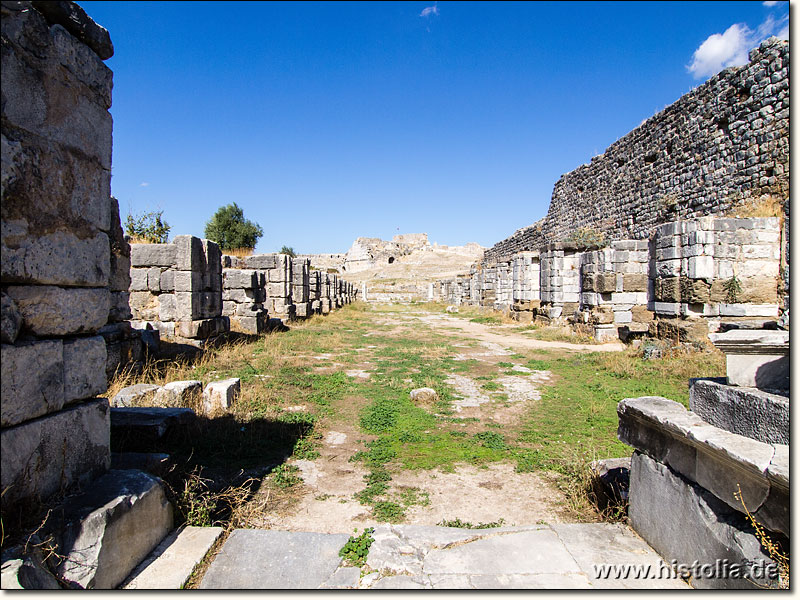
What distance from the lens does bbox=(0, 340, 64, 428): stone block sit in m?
2.17

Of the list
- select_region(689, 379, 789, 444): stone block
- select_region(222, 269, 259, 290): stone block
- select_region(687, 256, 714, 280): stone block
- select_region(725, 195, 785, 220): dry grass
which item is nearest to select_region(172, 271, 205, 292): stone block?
select_region(222, 269, 259, 290): stone block

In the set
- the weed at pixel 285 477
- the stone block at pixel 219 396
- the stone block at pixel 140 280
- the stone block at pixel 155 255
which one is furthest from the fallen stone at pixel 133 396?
the stone block at pixel 140 280

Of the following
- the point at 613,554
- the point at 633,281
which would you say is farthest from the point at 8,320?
the point at 633,281

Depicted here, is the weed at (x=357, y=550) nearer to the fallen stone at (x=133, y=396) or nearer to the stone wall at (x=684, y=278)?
the fallen stone at (x=133, y=396)

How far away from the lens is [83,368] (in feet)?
8.91

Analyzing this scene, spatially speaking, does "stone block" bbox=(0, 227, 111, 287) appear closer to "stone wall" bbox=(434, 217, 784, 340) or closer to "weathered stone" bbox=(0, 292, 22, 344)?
"weathered stone" bbox=(0, 292, 22, 344)

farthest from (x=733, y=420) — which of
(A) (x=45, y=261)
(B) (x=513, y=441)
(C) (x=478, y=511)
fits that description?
(A) (x=45, y=261)

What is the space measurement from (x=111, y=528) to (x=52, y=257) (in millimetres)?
1394

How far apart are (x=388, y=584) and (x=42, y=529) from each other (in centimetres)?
161

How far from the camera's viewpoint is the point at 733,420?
8.20 feet

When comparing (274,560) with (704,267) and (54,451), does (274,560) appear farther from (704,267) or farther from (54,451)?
(704,267)

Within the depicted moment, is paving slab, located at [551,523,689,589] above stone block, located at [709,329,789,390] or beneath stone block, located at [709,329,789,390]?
beneath

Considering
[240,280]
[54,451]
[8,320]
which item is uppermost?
[240,280]

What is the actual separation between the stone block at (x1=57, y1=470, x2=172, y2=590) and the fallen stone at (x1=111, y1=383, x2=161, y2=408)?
2994mm
